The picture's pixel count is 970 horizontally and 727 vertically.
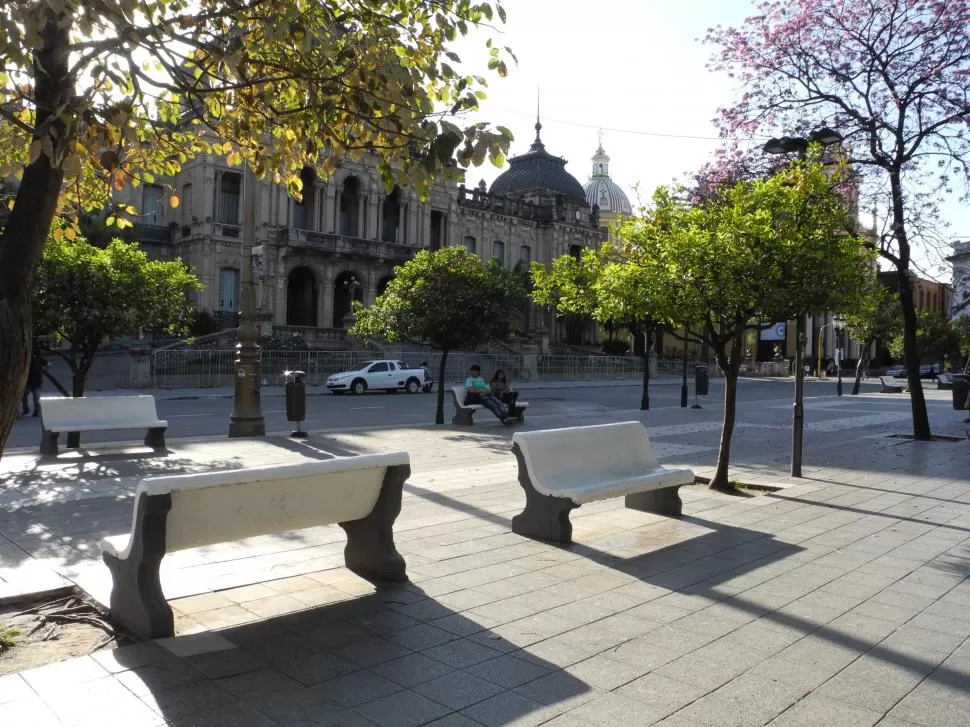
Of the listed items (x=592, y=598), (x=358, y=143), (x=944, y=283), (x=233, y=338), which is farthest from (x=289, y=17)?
(x=233, y=338)

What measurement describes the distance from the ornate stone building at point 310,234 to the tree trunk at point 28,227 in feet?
114

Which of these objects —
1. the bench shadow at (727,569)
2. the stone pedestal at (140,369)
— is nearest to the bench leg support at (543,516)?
the bench shadow at (727,569)

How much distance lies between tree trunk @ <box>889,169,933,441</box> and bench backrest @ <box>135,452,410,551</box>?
1288cm

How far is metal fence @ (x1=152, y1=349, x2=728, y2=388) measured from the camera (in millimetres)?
30766

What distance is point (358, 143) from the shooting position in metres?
5.69

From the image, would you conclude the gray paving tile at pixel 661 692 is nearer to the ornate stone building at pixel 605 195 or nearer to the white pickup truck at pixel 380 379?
the white pickup truck at pixel 380 379

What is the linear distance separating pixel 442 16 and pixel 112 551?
3.86 meters

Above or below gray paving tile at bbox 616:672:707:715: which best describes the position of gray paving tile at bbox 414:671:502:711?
below

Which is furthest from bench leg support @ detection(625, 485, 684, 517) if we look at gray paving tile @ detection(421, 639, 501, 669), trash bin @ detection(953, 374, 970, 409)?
trash bin @ detection(953, 374, 970, 409)

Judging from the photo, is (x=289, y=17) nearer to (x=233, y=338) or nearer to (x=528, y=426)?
(x=528, y=426)

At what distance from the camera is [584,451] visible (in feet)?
24.4

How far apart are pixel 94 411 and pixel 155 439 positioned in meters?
0.96

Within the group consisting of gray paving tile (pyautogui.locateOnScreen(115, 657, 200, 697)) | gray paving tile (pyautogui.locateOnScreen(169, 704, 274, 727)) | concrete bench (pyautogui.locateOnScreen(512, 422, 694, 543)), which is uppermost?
concrete bench (pyautogui.locateOnScreen(512, 422, 694, 543))

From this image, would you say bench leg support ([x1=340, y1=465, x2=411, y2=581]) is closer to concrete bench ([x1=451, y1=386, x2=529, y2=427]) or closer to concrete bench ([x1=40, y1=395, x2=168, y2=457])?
concrete bench ([x1=40, y1=395, x2=168, y2=457])
